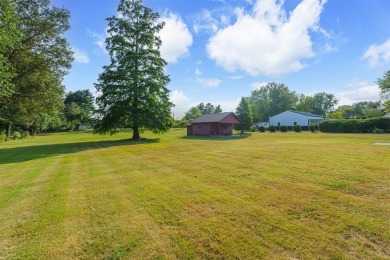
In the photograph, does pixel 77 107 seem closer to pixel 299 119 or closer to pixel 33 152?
pixel 33 152

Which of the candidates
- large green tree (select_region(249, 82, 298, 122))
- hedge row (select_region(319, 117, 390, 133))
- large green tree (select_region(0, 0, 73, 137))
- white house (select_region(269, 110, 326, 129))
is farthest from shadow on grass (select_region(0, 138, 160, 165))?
large green tree (select_region(249, 82, 298, 122))

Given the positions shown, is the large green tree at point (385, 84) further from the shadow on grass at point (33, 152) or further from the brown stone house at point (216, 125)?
the shadow on grass at point (33, 152)

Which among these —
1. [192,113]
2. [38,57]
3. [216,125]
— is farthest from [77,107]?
[38,57]

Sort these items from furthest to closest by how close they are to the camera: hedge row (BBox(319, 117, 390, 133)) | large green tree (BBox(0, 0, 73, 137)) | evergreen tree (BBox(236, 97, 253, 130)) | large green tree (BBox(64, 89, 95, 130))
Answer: large green tree (BBox(64, 89, 95, 130))
evergreen tree (BBox(236, 97, 253, 130))
hedge row (BBox(319, 117, 390, 133))
large green tree (BBox(0, 0, 73, 137))

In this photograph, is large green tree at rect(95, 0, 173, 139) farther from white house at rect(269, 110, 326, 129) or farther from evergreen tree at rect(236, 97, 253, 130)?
white house at rect(269, 110, 326, 129)

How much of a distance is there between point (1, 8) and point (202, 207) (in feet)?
58.3

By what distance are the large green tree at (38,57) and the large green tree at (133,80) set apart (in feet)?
14.0

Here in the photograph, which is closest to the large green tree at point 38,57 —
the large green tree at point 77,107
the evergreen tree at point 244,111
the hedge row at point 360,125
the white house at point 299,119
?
the large green tree at point 77,107

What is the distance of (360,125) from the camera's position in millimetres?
33344

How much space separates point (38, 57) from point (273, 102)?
7017cm

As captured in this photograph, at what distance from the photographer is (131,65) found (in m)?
24.7

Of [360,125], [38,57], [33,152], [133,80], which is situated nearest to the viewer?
[33,152]

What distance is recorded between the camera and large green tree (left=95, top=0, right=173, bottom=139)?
79.3 ft

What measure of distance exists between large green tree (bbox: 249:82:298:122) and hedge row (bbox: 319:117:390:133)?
3900 centimetres
